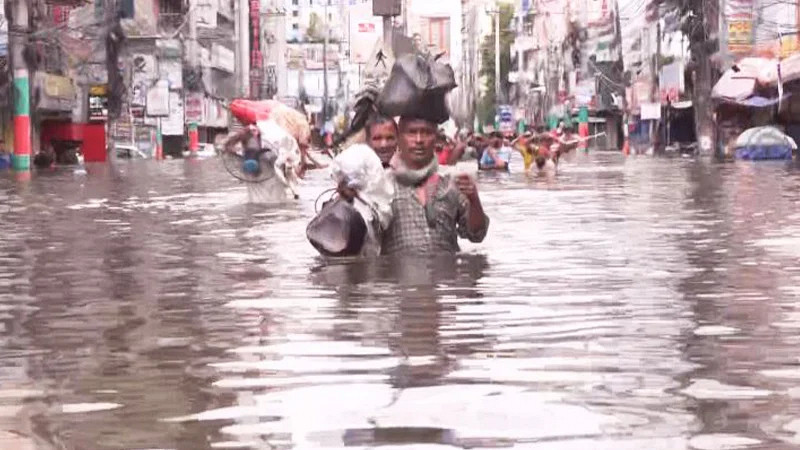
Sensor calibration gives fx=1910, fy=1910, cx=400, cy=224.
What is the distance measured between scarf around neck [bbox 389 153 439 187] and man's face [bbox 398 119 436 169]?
0.04 meters

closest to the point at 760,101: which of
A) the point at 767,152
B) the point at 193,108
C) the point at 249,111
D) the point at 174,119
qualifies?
the point at 767,152

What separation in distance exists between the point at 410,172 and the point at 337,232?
3.29 ft

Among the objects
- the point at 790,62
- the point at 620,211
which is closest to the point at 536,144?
the point at 790,62

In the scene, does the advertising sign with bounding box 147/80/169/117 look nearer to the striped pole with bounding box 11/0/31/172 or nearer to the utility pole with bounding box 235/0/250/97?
the utility pole with bounding box 235/0/250/97

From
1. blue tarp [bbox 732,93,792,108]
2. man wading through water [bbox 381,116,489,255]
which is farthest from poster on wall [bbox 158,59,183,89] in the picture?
man wading through water [bbox 381,116,489,255]

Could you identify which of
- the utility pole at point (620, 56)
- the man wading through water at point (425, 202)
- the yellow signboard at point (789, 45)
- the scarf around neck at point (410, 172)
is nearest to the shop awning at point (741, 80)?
the yellow signboard at point (789, 45)

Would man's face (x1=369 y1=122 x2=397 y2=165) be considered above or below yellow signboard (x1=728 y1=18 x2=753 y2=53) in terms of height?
below

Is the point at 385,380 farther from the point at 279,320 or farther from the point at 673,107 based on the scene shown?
the point at 673,107

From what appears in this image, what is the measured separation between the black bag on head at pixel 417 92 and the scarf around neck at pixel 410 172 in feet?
1.01

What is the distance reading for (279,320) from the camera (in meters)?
10.2

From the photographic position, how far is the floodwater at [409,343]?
6.13 meters

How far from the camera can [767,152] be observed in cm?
6266

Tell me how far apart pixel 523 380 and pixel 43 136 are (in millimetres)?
78674

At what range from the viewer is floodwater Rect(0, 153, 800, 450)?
6133mm
